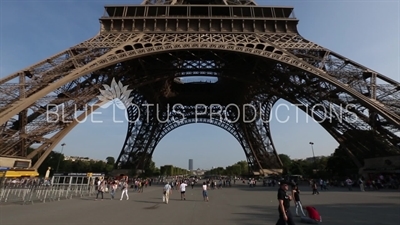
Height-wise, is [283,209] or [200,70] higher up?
[200,70]

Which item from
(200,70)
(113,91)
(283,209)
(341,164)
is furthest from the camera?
(341,164)

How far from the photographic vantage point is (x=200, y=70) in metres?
31.0

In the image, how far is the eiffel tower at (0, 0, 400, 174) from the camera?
2161 centimetres

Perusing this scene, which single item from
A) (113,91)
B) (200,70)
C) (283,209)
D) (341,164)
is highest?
(200,70)

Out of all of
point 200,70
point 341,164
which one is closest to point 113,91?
point 200,70

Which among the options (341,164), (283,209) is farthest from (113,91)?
(341,164)

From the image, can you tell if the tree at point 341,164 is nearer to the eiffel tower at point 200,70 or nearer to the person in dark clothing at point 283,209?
the eiffel tower at point 200,70

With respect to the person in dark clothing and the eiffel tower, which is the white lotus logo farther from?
the person in dark clothing

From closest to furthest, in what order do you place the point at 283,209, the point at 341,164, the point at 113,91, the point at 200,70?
the point at 283,209
the point at 113,91
the point at 200,70
the point at 341,164

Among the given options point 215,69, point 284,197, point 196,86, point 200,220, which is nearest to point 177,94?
point 196,86

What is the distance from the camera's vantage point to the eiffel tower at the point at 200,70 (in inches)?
851

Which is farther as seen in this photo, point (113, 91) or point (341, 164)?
point (341, 164)

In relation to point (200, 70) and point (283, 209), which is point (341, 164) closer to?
point (200, 70)

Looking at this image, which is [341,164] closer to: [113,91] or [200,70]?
[200,70]
